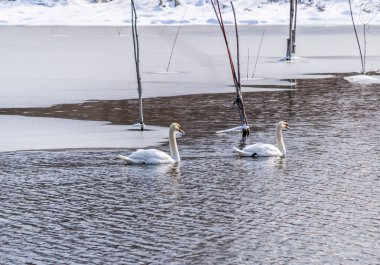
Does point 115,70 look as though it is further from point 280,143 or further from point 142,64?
point 280,143

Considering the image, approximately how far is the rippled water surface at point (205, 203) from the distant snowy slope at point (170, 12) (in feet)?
237

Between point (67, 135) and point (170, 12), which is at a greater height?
point (67, 135)

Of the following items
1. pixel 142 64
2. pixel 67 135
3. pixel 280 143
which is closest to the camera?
pixel 280 143

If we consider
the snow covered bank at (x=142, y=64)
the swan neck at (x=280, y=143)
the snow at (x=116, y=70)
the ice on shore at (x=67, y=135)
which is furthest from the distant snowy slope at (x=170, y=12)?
the swan neck at (x=280, y=143)

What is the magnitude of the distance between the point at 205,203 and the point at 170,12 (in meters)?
90.9

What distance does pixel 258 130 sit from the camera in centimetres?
2242

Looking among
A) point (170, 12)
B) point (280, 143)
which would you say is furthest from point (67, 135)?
point (170, 12)

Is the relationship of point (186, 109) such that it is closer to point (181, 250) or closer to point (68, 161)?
point (68, 161)

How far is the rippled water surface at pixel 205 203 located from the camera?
1207 cm

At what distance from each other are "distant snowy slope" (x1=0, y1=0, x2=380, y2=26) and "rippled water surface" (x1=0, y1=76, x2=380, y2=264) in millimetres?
A: 72246

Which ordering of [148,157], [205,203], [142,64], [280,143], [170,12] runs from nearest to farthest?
1. [205,203]
2. [148,157]
3. [280,143]
4. [142,64]
5. [170,12]

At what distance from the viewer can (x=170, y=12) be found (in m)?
104

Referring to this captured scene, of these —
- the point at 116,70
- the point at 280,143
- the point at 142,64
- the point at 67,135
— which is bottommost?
the point at 142,64

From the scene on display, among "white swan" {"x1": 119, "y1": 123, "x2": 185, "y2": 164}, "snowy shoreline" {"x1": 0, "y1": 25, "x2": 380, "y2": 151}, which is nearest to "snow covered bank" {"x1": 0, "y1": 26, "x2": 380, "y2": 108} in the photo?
"snowy shoreline" {"x1": 0, "y1": 25, "x2": 380, "y2": 151}
